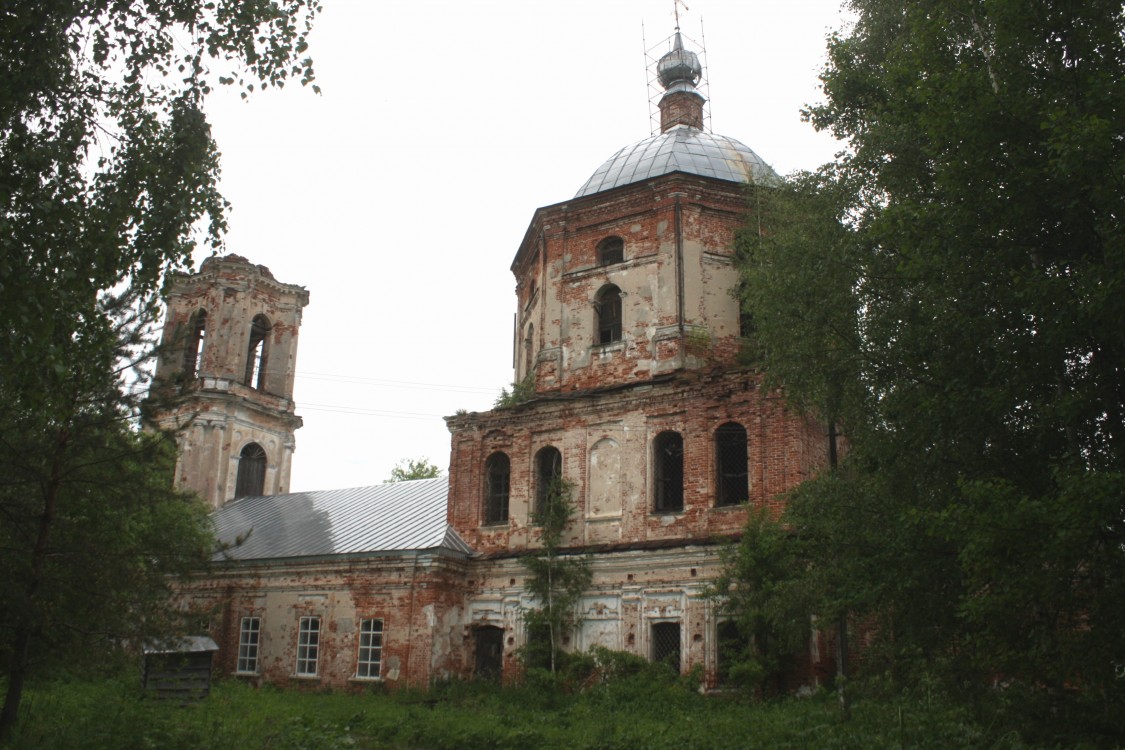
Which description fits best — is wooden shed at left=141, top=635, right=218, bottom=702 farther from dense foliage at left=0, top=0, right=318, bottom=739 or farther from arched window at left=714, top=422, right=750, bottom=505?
arched window at left=714, top=422, right=750, bottom=505

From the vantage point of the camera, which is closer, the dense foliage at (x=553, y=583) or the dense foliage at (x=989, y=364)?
the dense foliage at (x=989, y=364)

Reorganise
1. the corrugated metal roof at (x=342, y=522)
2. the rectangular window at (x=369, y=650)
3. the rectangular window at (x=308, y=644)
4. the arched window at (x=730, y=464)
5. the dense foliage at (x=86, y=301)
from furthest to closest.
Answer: the corrugated metal roof at (x=342, y=522) → the rectangular window at (x=308, y=644) → the rectangular window at (x=369, y=650) → the arched window at (x=730, y=464) → the dense foliage at (x=86, y=301)

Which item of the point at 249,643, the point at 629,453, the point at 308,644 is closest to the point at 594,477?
the point at 629,453

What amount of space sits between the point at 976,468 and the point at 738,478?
754 centimetres

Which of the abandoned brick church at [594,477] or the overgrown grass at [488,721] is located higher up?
the abandoned brick church at [594,477]

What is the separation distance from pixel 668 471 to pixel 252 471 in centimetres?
1463

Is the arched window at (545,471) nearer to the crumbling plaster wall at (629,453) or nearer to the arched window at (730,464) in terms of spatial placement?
the crumbling plaster wall at (629,453)

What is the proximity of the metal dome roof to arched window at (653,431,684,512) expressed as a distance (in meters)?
5.38

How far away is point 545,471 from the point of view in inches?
711

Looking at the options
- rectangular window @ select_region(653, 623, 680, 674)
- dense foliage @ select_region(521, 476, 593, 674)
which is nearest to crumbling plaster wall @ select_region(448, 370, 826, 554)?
dense foliage @ select_region(521, 476, 593, 674)

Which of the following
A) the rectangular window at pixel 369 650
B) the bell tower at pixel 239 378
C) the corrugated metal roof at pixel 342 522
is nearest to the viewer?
the rectangular window at pixel 369 650

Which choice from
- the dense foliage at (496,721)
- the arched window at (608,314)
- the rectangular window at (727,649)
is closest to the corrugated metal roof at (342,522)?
the dense foliage at (496,721)

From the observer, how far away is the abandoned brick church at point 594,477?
15789 mm

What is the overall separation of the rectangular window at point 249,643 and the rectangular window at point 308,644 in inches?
44.8
